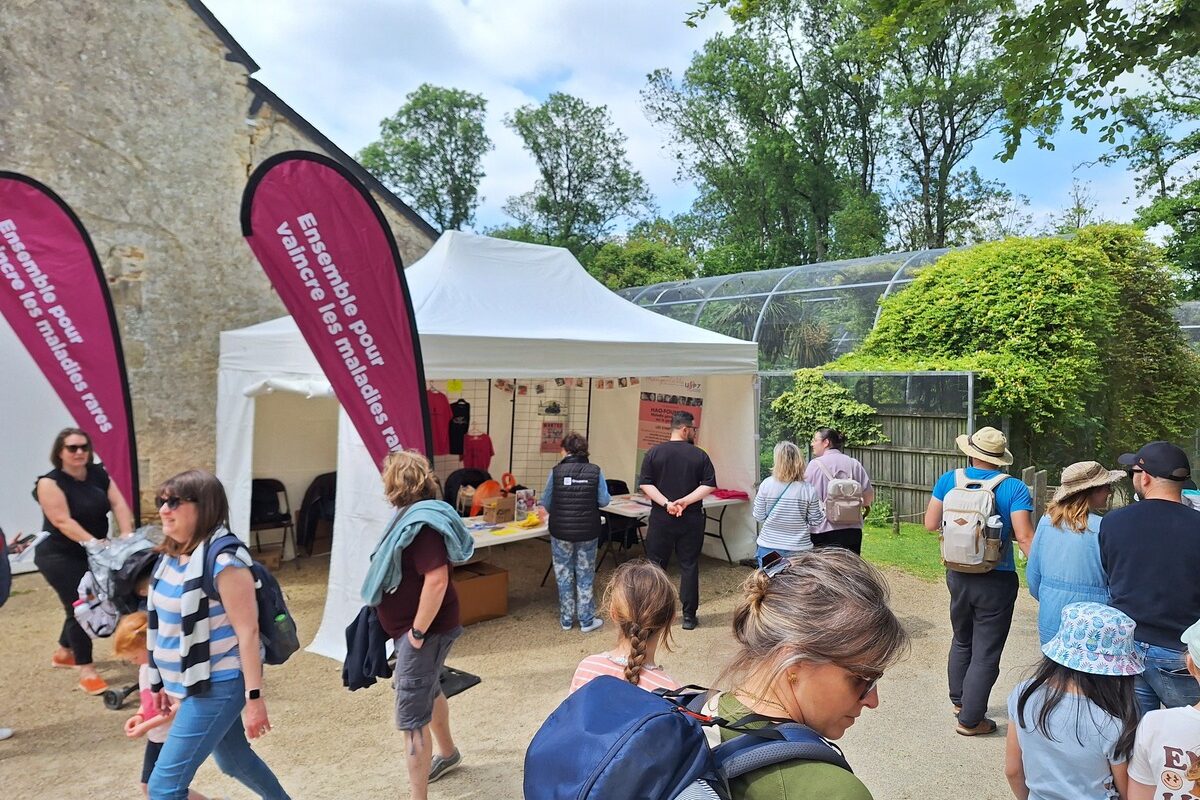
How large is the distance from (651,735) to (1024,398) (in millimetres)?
9048

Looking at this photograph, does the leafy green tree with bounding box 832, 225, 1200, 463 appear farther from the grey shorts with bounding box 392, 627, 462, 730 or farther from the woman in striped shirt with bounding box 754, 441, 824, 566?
the grey shorts with bounding box 392, 627, 462, 730

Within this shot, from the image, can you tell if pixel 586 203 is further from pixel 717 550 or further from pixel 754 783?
pixel 754 783

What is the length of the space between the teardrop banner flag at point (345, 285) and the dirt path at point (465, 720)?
5.23 feet

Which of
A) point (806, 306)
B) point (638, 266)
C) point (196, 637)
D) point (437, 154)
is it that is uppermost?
point (437, 154)

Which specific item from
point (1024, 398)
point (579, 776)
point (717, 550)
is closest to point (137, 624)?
point (579, 776)

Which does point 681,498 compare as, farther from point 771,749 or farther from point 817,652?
point 771,749

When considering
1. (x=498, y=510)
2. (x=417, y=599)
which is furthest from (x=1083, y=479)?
(x=498, y=510)

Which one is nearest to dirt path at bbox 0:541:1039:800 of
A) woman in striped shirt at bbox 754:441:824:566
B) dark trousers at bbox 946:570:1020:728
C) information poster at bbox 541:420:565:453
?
dark trousers at bbox 946:570:1020:728

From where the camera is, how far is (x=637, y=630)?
7.35 feet

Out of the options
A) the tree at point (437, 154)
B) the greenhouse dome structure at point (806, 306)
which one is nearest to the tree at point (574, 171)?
the tree at point (437, 154)

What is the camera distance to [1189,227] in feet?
65.6

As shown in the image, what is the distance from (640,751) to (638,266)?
2788 cm

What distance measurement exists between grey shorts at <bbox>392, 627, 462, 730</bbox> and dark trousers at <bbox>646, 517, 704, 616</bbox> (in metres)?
3.03

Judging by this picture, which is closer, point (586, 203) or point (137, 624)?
point (137, 624)
